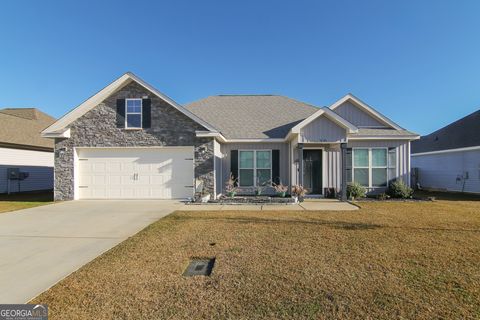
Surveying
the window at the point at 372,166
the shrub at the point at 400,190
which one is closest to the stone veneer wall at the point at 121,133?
the window at the point at 372,166

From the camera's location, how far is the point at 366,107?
46.9 feet

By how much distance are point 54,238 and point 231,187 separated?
8.45m

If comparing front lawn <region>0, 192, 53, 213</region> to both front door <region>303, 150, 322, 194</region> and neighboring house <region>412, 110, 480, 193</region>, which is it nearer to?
front door <region>303, 150, 322, 194</region>

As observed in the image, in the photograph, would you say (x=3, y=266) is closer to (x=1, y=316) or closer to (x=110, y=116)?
(x=1, y=316)

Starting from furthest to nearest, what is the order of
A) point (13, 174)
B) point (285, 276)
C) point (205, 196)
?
point (13, 174) → point (205, 196) → point (285, 276)

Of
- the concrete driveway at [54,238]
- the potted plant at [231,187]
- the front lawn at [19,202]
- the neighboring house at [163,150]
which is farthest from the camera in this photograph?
the potted plant at [231,187]

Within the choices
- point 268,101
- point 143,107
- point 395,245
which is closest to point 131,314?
point 395,245

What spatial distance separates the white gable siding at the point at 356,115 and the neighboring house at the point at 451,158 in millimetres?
6848

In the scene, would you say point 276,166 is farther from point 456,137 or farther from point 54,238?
point 456,137

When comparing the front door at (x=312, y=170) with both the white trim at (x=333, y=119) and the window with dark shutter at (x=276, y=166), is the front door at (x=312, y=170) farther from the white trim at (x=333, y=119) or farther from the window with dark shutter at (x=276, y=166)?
the white trim at (x=333, y=119)

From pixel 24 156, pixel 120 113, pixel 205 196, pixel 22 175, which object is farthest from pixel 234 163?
pixel 24 156

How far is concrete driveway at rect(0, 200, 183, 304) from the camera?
4098mm

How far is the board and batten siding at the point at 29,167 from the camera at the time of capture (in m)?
16.1

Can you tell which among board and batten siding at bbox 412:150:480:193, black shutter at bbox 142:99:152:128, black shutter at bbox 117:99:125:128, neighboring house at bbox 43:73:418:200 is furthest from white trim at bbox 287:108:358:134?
board and batten siding at bbox 412:150:480:193
